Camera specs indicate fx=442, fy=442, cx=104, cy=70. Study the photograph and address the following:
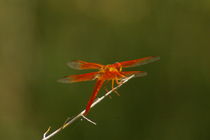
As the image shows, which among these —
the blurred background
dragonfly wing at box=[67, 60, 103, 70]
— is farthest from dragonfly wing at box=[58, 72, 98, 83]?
the blurred background

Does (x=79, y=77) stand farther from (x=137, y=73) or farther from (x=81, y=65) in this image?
(x=137, y=73)

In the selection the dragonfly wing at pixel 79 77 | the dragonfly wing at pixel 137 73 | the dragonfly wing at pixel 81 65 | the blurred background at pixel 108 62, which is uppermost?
the blurred background at pixel 108 62

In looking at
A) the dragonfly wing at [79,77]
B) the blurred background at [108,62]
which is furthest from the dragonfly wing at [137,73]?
the blurred background at [108,62]

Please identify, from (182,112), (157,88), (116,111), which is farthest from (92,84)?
(182,112)

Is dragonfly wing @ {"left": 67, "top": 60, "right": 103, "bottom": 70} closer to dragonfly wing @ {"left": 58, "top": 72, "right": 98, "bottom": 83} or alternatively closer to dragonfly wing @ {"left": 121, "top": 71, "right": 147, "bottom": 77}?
dragonfly wing @ {"left": 58, "top": 72, "right": 98, "bottom": 83}

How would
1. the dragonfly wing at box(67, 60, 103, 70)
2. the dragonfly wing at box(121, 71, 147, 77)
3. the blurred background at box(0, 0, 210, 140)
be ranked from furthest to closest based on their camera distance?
the blurred background at box(0, 0, 210, 140), the dragonfly wing at box(67, 60, 103, 70), the dragonfly wing at box(121, 71, 147, 77)

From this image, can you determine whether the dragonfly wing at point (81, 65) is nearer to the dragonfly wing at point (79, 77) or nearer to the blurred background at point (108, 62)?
the dragonfly wing at point (79, 77)

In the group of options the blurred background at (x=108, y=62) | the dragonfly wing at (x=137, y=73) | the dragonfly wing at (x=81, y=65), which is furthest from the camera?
the blurred background at (x=108, y=62)

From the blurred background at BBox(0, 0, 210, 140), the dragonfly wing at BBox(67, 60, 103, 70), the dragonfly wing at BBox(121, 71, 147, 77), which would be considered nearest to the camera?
the dragonfly wing at BBox(121, 71, 147, 77)
